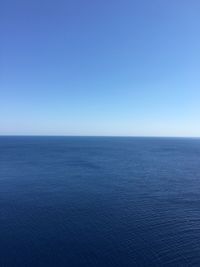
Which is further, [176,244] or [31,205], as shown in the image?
[31,205]

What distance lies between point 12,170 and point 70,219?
179ft

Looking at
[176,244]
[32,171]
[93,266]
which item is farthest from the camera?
[32,171]

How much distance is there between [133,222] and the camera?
136 feet

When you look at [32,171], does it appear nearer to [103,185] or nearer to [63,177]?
[63,177]

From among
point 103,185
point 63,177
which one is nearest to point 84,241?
point 103,185

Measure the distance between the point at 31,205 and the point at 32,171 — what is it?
39.8 m

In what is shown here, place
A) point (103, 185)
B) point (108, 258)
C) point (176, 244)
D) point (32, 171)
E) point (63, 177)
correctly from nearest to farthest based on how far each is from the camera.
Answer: point (108, 258)
point (176, 244)
point (103, 185)
point (63, 177)
point (32, 171)

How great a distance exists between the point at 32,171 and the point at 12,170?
27.4 feet

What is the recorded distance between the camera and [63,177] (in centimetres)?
7875

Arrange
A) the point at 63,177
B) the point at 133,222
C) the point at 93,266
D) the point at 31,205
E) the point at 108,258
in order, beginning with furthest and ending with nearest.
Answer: the point at 63,177 → the point at 31,205 → the point at 133,222 → the point at 108,258 → the point at 93,266

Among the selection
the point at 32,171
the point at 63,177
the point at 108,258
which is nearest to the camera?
the point at 108,258

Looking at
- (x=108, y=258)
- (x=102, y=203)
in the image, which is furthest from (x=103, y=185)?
(x=108, y=258)

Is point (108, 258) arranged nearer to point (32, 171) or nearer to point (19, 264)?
point (19, 264)

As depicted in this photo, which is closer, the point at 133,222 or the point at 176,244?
the point at 176,244
